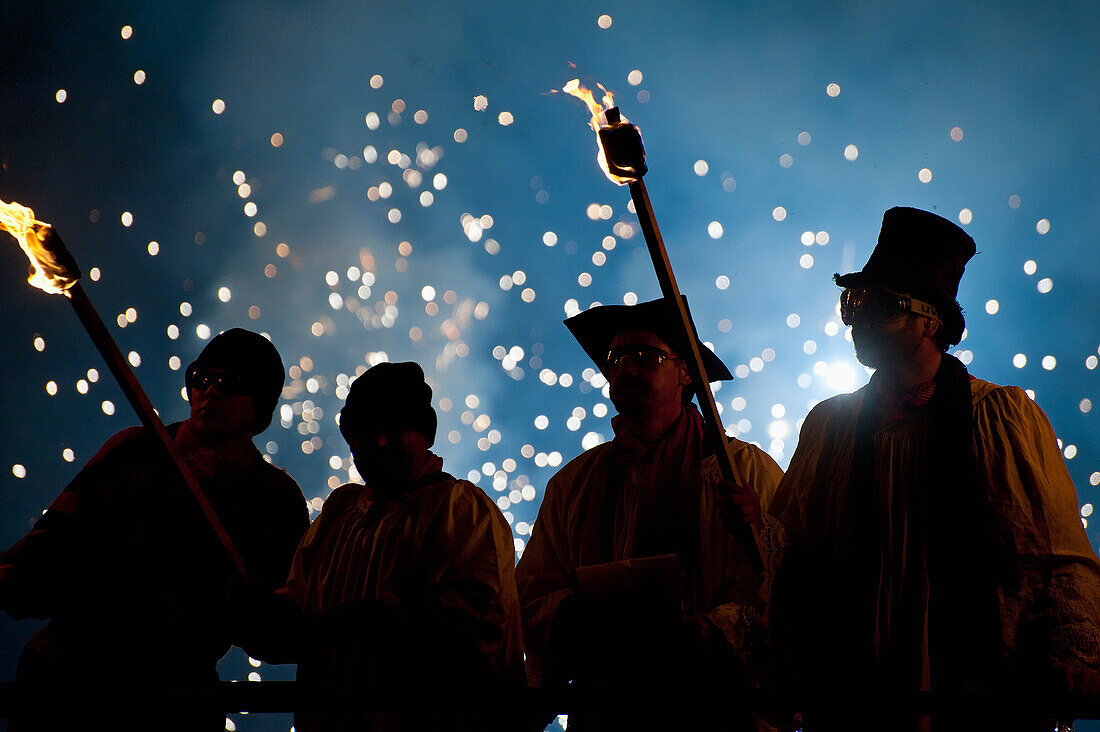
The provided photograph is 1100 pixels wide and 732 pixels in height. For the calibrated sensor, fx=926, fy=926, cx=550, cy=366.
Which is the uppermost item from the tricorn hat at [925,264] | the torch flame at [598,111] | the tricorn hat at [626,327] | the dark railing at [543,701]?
the torch flame at [598,111]

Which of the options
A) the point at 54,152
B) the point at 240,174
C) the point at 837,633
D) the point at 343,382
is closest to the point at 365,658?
the point at 837,633

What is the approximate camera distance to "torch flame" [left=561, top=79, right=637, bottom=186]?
2.20 m

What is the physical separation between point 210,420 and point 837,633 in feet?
7.36

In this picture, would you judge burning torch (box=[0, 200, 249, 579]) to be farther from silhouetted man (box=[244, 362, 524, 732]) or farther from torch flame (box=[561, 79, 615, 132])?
torch flame (box=[561, 79, 615, 132])

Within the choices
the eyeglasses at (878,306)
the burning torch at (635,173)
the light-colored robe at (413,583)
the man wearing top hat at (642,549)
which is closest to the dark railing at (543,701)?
the man wearing top hat at (642,549)

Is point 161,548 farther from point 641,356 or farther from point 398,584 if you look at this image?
point 641,356

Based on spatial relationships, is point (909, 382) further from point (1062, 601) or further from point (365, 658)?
point (365, 658)

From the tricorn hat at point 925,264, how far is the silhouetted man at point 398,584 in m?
1.41

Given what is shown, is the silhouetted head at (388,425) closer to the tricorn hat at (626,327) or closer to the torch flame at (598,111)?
the tricorn hat at (626,327)

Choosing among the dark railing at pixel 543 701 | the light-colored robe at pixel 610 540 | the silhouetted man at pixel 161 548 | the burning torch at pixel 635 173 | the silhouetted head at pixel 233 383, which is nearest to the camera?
the dark railing at pixel 543 701

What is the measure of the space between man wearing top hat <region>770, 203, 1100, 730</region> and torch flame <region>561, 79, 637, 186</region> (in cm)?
96

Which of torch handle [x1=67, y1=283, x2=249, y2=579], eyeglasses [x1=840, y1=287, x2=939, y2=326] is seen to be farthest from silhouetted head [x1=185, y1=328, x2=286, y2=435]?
eyeglasses [x1=840, y1=287, x2=939, y2=326]

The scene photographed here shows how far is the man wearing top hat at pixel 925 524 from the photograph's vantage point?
2.27 metres

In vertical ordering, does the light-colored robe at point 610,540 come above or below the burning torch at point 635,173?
below
